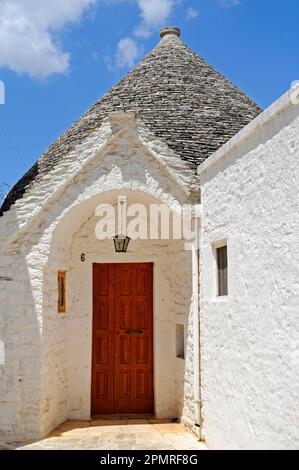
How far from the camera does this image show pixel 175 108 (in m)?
9.95

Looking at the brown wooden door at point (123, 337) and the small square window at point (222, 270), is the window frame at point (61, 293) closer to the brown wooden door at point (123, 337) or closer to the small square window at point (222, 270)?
the brown wooden door at point (123, 337)

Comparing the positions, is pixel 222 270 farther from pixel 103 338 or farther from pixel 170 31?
pixel 170 31

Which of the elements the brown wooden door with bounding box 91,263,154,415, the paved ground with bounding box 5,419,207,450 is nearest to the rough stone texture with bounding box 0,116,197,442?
the paved ground with bounding box 5,419,207,450

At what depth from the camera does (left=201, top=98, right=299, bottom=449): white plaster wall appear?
15.1 ft

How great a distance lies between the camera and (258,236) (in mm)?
5312

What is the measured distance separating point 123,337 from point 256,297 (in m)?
4.39

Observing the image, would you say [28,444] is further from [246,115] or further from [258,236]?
[246,115]

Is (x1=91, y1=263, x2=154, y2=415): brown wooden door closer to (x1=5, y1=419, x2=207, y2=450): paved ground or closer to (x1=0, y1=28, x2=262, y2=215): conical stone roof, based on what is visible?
(x1=5, y1=419, x2=207, y2=450): paved ground

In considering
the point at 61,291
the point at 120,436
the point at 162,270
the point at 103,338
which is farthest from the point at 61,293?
the point at 120,436

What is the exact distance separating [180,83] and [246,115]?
1.43 metres

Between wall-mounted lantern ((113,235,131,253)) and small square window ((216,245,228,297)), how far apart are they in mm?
1865

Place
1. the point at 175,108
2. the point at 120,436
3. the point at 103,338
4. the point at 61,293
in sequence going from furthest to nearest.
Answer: the point at 175,108 < the point at 103,338 < the point at 61,293 < the point at 120,436
